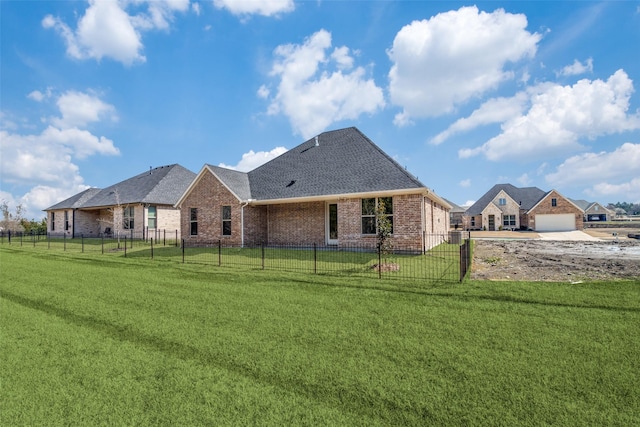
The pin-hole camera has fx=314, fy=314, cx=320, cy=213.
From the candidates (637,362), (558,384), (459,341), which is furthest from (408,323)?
(637,362)

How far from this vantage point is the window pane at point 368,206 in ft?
50.3

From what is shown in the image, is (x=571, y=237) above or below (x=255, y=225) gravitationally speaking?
below

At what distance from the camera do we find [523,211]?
146 feet

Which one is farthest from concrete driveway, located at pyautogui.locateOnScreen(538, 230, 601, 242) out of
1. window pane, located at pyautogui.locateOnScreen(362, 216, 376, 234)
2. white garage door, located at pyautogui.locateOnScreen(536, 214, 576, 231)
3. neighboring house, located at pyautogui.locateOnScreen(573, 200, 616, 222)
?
neighboring house, located at pyautogui.locateOnScreen(573, 200, 616, 222)

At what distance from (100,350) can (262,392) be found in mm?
2690

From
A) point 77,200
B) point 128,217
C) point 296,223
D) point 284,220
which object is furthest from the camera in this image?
point 77,200

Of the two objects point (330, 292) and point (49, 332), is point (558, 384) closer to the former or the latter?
point (330, 292)

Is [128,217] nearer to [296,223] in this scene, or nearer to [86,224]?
[86,224]

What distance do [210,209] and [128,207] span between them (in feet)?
39.5

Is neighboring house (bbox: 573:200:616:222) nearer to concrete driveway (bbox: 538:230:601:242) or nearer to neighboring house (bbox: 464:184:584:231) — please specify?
neighboring house (bbox: 464:184:584:231)

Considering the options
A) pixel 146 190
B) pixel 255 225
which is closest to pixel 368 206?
pixel 255 225

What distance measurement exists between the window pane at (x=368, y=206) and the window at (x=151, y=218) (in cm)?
1886

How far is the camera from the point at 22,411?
3059 millimetres

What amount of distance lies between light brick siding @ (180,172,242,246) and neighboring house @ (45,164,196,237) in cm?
562
